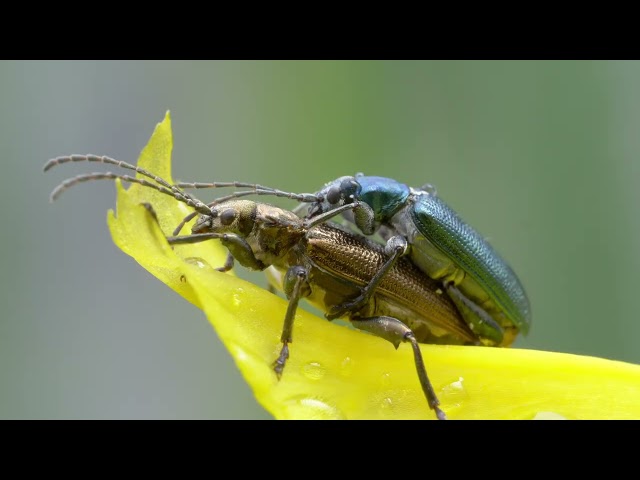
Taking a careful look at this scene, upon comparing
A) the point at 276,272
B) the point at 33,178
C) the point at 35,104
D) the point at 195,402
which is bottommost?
the point at 195,402

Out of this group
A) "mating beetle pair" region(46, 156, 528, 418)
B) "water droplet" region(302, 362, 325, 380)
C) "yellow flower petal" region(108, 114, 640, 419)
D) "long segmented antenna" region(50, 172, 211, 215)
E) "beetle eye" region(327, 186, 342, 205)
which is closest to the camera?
"yellow flower petal" region(108, 114, 640, 419)

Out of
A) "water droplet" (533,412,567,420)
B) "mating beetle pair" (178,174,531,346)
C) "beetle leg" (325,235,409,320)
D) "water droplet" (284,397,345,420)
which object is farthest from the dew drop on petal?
"water droplet" (533,412,567,420)

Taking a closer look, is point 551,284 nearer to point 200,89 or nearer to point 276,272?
point 276,272

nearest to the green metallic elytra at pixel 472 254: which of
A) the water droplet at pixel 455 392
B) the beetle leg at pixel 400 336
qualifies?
the beetle leg at pixel 400 336

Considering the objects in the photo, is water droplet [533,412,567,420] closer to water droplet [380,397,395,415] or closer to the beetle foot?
water droplet [380,397,395,415]

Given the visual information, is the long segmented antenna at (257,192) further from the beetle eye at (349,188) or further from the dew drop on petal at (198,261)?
the dew drop on petal at (198,261)

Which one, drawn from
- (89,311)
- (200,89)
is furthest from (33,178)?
(200,89)
